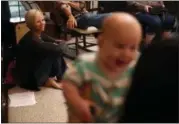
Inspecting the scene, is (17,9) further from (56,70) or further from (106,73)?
(106,73)

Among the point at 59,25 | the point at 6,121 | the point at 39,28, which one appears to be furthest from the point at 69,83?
the point at 59,25

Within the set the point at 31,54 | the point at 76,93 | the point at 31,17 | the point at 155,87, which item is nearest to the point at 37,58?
the point at 31,54

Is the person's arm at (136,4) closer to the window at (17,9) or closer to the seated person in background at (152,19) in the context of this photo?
the seated person in background at (152,19)

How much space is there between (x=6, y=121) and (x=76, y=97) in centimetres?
94

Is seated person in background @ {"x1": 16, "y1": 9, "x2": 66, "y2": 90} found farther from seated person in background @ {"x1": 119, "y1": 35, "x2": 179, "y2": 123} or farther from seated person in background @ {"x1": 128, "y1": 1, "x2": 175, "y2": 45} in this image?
seated person in background @ {"x1": 119, "y1": 35, "x2": 179, "y2": 123}

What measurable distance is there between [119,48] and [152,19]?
2.65ft

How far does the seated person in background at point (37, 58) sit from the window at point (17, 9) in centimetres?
6

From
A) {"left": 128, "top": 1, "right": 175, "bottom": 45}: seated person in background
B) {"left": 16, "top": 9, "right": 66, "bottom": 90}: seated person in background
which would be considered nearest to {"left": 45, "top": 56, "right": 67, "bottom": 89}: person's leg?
{"left": 16, "top": 9, "right": 66, "bottom": 90}: seated person in background

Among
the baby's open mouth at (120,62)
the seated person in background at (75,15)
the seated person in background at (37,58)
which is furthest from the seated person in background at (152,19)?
the seated person in background at (37,58)

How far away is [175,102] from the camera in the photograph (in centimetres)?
50

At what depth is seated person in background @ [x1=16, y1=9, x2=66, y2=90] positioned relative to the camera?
1.64 m

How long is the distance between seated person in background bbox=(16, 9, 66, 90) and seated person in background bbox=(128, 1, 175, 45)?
63cm

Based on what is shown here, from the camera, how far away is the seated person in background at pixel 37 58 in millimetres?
1644

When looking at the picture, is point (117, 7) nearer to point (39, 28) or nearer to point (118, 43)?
point (118, 43)
